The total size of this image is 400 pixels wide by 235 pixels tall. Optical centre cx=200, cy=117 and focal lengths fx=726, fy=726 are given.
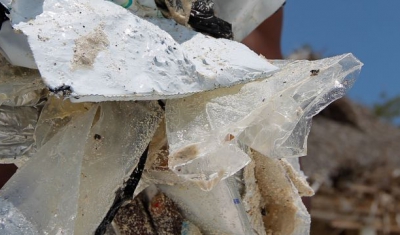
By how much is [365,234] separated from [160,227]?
363 cm

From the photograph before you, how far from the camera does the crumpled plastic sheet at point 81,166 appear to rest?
63cm

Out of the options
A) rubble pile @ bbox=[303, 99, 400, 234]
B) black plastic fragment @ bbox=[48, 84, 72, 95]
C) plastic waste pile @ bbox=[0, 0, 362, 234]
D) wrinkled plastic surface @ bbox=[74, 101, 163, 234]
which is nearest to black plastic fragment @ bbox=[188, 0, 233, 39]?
plastic waste pile @ bbox=[0, 0, 362, 234]

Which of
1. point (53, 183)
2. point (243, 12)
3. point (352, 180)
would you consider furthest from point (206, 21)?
point (352, 180)

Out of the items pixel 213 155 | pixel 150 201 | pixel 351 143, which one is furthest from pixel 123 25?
pixel 351 143

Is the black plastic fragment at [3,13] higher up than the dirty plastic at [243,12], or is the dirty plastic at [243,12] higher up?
the black plastic fragment at [3,13]

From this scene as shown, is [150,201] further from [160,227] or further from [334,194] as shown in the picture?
[334,194]

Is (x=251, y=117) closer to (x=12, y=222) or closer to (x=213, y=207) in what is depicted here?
(x=213, y=207)

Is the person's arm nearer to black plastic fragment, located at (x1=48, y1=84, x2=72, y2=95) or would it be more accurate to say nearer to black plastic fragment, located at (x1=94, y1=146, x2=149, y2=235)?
black plastic fragment, located at (x1=94, y1=146, x2=149, y2=235)

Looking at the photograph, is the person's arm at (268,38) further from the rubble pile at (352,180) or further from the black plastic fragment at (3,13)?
the rubble pile at (352,180)

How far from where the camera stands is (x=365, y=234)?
14.0ft

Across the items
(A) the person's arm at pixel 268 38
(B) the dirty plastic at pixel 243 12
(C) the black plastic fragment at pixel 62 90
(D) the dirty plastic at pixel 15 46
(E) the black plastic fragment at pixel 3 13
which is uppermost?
(C) the black plastic fragment at pixel 62 90

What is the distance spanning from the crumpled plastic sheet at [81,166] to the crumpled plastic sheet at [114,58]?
0.07 m

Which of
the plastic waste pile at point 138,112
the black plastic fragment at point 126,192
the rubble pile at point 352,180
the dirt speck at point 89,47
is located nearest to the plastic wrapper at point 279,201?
the plastic waste pile at point 138,112

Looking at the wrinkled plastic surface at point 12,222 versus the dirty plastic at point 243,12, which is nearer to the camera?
the wrinkled plastic surface at point 12,222
